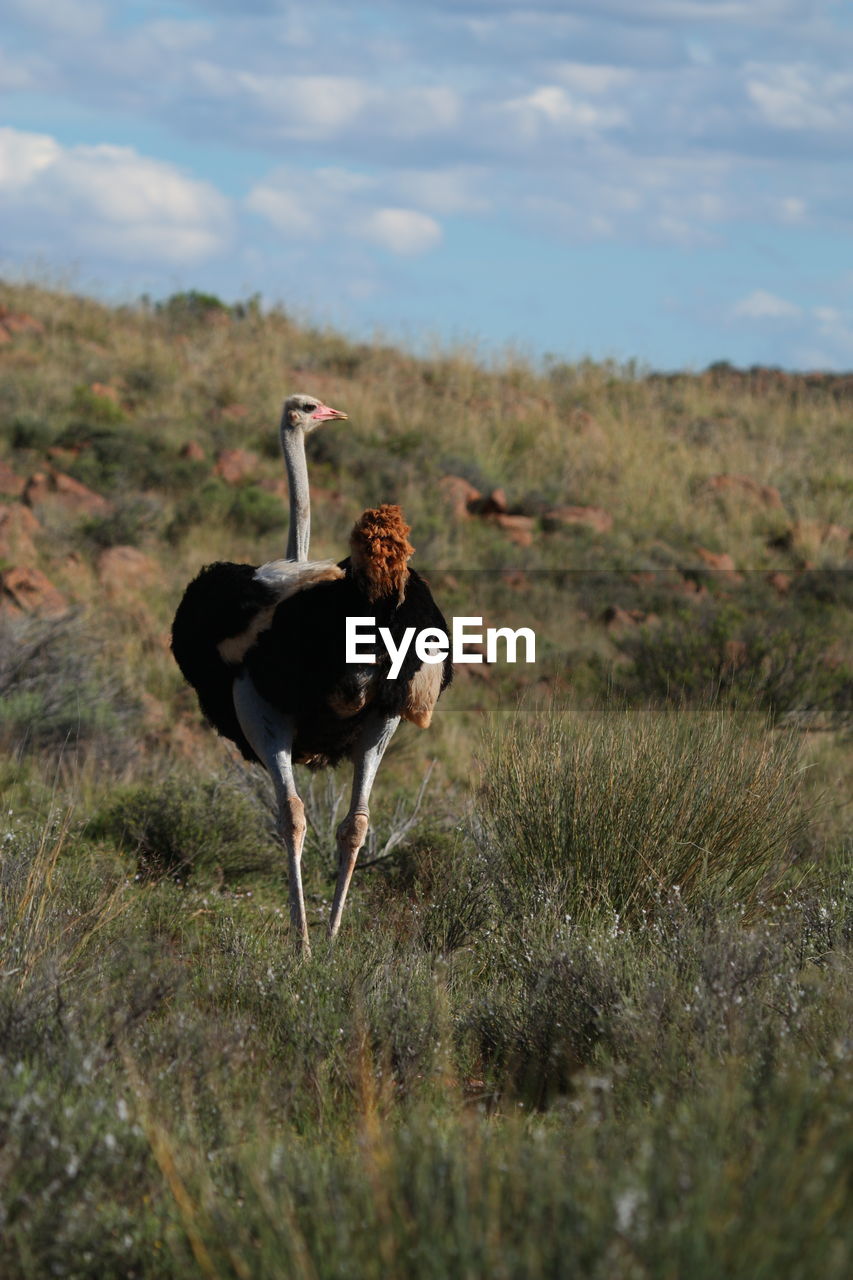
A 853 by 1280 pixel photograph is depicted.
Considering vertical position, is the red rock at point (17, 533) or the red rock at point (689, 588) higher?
the red rock at point (17, 533)

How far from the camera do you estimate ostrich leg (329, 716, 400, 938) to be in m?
5.92

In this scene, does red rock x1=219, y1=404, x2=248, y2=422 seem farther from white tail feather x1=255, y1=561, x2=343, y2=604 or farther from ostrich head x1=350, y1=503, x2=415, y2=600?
ostrich head x1=350, y1=503, x2=415, y2=600

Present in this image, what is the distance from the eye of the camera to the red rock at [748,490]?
61.9ft

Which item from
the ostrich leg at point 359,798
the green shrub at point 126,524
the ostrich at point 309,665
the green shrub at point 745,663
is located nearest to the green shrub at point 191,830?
the ostrich at point 309,665

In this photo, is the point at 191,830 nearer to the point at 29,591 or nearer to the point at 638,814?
the point at 638,814

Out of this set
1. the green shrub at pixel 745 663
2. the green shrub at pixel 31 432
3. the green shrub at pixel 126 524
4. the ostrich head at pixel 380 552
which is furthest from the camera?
the green shrub at pixel 31 432

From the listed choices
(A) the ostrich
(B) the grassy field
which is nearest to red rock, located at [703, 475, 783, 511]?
(B) the grassy field

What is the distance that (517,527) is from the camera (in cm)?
1698

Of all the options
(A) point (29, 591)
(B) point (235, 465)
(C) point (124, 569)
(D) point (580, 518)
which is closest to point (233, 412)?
(B) point (235, 465)

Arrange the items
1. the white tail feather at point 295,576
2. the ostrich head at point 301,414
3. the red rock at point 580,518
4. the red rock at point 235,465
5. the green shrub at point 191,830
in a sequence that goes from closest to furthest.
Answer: the white tail feather at point 295,576 → the ostrich head at point 301,414 → the green shrub at point 191,830 → the red rock at point 235,465 → the red rock at point 580,518

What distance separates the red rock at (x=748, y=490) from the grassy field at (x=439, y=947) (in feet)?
9.26

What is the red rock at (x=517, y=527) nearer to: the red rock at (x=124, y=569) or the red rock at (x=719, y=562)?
the red rock at (x=719, y=562)

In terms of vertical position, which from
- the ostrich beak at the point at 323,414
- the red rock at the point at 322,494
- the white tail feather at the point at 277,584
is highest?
the ostrich beak at the point at 323,414

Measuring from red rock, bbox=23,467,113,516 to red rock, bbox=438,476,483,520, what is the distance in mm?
3885
